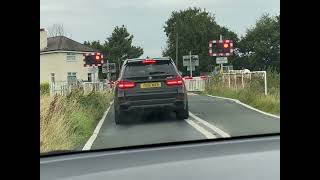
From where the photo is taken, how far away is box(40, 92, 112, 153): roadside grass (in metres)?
3.56

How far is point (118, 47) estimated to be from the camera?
3.54 meters

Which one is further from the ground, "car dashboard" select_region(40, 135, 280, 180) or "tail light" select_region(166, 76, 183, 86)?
"tail light" select_region(166, 76, 183, 86)

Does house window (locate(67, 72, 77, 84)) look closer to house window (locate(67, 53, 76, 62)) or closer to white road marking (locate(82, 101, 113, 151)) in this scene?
house window (locate(67, 53, 76, 62))

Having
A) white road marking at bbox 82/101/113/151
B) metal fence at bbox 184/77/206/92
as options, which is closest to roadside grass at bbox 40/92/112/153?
white road marking at bbox 82/101/113/151

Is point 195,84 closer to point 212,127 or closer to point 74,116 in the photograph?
point 212,127

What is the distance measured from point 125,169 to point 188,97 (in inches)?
113

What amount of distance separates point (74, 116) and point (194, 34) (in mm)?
1290

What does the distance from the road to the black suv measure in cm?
11

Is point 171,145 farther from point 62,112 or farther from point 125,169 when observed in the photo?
point 62,112

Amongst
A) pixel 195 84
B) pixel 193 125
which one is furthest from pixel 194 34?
pixel 195 84

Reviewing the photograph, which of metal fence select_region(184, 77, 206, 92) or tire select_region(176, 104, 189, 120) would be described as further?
tire select_region(176, 104, 189, 120)

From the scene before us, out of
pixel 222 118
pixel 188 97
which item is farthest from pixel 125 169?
pixel 188 97

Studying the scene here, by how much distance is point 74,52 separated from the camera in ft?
11.6
